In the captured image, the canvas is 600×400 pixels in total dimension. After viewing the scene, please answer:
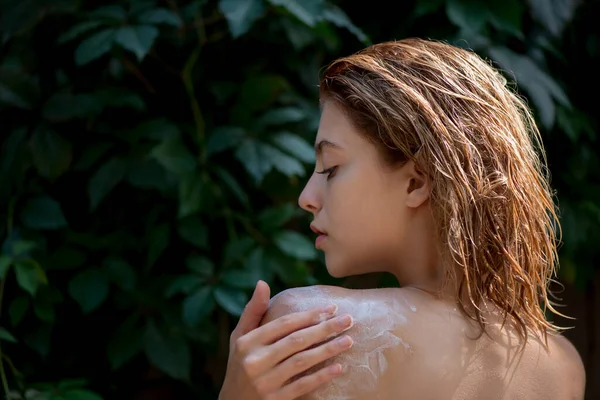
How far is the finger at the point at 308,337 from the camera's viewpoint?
119cm

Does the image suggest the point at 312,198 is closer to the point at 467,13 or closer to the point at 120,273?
the point at 120,273

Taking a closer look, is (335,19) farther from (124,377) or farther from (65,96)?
(124,377)

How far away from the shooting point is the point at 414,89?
1321mm

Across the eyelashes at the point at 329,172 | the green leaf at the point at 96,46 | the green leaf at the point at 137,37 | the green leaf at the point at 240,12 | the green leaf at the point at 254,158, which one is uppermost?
the eyelashes at the point at 329,172

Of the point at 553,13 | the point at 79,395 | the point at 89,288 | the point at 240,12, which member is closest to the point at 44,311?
the point at 89,288

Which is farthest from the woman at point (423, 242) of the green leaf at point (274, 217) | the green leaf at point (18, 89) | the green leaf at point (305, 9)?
the green leaf at point (18, 89)

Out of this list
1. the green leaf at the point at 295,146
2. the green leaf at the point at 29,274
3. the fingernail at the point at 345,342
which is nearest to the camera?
the fingernail at the point at 345,342

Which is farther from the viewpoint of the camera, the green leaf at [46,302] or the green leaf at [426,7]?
the green leaf at [426,7]

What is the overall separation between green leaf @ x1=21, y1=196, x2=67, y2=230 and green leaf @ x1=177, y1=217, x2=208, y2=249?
0.33m

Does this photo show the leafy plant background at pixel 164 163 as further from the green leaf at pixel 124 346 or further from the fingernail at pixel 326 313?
the fingernail at pixel 326 313

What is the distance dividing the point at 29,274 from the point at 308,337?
46.7 inches

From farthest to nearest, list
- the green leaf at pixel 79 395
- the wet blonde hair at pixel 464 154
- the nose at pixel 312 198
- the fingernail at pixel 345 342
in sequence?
the green leaf at pixel 79 395
the nose at pixel 312 198
the wet blonde hair at pixel 464 154
the fingernail at pixel 345 342

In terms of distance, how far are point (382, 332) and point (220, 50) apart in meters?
1.60

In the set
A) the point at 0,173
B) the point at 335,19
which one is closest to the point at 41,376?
the point at 0,173
